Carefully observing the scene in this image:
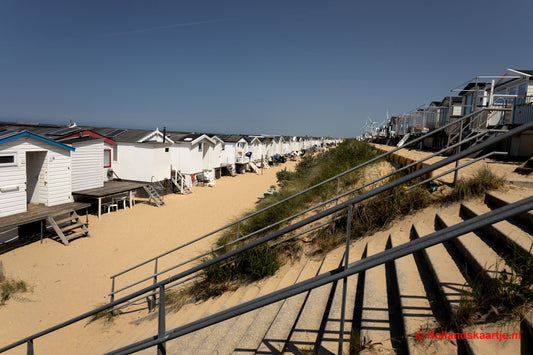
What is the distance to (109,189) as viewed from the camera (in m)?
15.5

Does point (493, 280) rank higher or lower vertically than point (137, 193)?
higher

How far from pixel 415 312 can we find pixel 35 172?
14.4 meters

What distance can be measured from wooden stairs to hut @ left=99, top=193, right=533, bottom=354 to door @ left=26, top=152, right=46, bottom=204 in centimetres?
1135

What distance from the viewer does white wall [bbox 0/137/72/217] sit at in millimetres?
10664

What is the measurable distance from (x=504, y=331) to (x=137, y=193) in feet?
66.3

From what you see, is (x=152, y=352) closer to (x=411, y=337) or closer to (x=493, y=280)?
(x=411, y=337)

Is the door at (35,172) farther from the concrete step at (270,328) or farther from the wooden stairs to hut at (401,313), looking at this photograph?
the concrete step at (270,328)

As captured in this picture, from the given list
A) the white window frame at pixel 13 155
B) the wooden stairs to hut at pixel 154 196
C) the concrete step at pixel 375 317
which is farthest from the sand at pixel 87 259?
the concrete step at pixel 375 317

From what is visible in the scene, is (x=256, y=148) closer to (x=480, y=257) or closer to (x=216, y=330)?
(x=216, y=330)

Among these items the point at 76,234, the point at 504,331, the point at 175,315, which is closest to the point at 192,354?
the point at 175,315

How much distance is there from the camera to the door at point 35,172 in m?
12.5

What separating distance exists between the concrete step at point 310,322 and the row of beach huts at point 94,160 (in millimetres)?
11622

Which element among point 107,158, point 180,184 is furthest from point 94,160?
point 180,184

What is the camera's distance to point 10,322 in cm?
665
